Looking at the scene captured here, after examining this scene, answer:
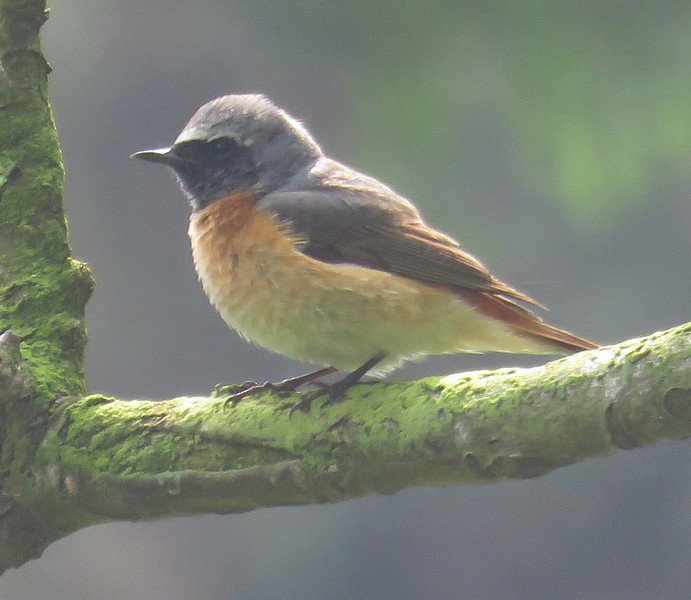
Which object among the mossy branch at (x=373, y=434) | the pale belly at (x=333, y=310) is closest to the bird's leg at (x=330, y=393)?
the mossy branch at (x=373, y=434)

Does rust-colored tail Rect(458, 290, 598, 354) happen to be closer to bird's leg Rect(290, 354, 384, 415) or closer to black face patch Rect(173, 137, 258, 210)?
bird's leg Rect(290, 354, 384, 415)

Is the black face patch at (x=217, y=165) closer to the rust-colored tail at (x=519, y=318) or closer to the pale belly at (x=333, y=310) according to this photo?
the pale belly at (x=333, y=310)

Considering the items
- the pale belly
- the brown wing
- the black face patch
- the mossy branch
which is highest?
the black face patch

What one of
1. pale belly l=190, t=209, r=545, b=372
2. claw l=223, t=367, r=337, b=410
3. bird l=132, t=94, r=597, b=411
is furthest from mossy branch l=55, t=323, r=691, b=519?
pale belly l=190, t=209, r=545, b=372

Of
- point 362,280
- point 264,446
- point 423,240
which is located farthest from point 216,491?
point 423,240

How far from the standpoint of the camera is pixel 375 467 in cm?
238

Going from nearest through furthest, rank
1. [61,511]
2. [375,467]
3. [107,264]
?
[375,467] → [61,511] → [107,264]

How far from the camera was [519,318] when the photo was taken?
126 inches

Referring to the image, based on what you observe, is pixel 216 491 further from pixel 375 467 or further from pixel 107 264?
pixel 107 264

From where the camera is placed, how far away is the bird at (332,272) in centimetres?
303

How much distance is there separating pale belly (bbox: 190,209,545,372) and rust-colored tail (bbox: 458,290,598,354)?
0.02m

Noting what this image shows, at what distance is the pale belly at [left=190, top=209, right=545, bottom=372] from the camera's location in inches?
119

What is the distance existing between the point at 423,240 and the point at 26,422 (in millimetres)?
1124

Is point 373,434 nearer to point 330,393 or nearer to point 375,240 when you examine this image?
point 330,393
